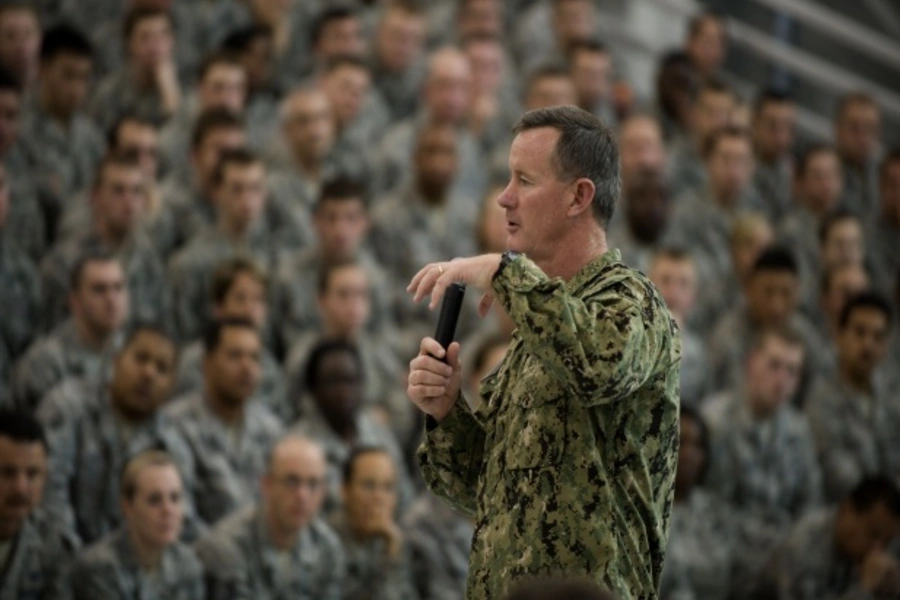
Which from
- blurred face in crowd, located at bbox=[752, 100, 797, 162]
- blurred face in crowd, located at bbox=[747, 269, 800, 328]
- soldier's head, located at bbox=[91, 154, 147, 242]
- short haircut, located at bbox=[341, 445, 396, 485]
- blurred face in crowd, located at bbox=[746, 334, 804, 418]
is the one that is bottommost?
short haircut, located at bbox=[341, 445, 396, 485]

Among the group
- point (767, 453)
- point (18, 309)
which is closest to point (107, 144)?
point (18, 309)

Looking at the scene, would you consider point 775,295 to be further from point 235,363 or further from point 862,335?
point 235,363

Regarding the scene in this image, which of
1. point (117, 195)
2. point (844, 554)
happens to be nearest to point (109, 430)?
point (117, 195)

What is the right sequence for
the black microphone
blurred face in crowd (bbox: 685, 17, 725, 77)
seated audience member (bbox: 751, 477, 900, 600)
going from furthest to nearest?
blurred face in crowd (bbox: 685, 17, 725, 77) < seated audience member (bbox: 751, 477, 900, 600) < the black microphone

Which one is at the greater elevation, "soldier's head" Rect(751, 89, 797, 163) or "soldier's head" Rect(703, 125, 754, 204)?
"soldier's head" Rect(751, 89, 797, 163)

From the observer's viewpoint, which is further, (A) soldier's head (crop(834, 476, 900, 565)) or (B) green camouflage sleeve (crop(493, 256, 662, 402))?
(A) soldier's head (crop(834, 476, 900, 565))

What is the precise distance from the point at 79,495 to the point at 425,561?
3.98 feet

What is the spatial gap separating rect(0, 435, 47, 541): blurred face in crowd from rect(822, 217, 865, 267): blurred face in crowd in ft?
14.1

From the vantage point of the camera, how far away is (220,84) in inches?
301

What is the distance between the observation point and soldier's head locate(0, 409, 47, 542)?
544 centimetres

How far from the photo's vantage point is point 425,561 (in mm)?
6266

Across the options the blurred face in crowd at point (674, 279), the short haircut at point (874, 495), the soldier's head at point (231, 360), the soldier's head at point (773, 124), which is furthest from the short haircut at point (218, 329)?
the soldier's head at point (773, 124)

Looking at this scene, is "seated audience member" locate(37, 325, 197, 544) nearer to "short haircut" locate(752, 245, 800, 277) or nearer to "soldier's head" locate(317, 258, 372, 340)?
"soldier's head" locate(317, 258, 372, 340)

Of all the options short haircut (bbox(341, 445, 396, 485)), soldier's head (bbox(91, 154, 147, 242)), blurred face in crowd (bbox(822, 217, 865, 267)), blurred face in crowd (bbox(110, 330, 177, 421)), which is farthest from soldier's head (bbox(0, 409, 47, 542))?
blurred face in crowd (bbox(822, 217, 865, 267))
